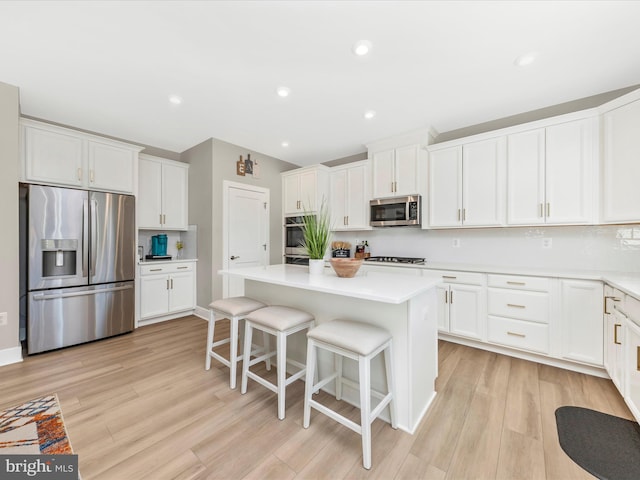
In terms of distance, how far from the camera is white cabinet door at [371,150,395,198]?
366 cm

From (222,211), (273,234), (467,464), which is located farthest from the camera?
(273,234)

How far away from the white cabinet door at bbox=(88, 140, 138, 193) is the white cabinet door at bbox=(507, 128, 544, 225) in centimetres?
457

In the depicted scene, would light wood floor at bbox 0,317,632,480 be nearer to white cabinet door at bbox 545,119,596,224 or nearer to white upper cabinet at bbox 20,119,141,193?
white cabinet door at bbox 545,119,596,224

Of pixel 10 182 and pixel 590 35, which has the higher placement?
pixel 590 35

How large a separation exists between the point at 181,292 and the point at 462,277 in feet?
12.4

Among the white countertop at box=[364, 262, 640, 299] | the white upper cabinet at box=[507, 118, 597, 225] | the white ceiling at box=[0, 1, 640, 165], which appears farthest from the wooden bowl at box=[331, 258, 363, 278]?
the white upper cabinet at box=[507, 118, 597, 225]

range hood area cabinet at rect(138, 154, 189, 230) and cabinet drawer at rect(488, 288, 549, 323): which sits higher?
range hood area cabinet at rect(138, 154, 189, 230)

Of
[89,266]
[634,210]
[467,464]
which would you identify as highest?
[634,210]

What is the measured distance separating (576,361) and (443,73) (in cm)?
279

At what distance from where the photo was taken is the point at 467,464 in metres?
1.41

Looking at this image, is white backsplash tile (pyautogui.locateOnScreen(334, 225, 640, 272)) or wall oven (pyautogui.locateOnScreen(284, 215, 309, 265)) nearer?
white backsplash tile (pyautogui.locateOnScreen(334, 225, 640, 272))

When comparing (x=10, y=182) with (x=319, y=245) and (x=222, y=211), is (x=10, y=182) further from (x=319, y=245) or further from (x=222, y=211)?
(x=319, y=245)

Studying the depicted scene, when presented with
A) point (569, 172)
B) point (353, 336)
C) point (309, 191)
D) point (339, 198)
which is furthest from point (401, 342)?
point (309, 191)

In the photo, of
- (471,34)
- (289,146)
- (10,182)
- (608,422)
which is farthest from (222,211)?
(608,422)
